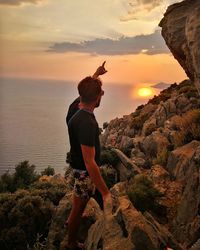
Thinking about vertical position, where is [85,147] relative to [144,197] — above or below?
above

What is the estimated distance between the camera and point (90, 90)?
5652 millimetres

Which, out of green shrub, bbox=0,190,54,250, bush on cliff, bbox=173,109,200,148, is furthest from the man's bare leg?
bush on cliff, bbox=173,109,200,148

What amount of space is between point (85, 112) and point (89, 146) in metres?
0.73

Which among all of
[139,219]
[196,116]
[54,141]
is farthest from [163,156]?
[54,141]

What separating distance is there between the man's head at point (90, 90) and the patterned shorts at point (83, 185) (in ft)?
4.94

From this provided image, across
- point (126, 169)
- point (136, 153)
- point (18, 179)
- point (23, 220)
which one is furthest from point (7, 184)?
point (23, 220)

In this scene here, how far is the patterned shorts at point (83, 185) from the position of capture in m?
6.29

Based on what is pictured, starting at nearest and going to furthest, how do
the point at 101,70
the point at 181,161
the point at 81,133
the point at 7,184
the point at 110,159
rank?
the point at 81,133, the point at 101,70, the point at 181,161, the point at 110,159, the point at 7,184

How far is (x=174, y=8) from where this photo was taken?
9.58 metres

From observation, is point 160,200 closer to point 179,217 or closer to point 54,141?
point 179,217

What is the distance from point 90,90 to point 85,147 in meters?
1.05

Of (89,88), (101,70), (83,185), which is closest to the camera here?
(89,88)

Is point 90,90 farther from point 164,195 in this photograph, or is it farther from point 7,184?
point 7,184

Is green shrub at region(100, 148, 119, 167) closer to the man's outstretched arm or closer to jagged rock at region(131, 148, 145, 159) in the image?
jagged rock at region(131, 148, 145, 159)
